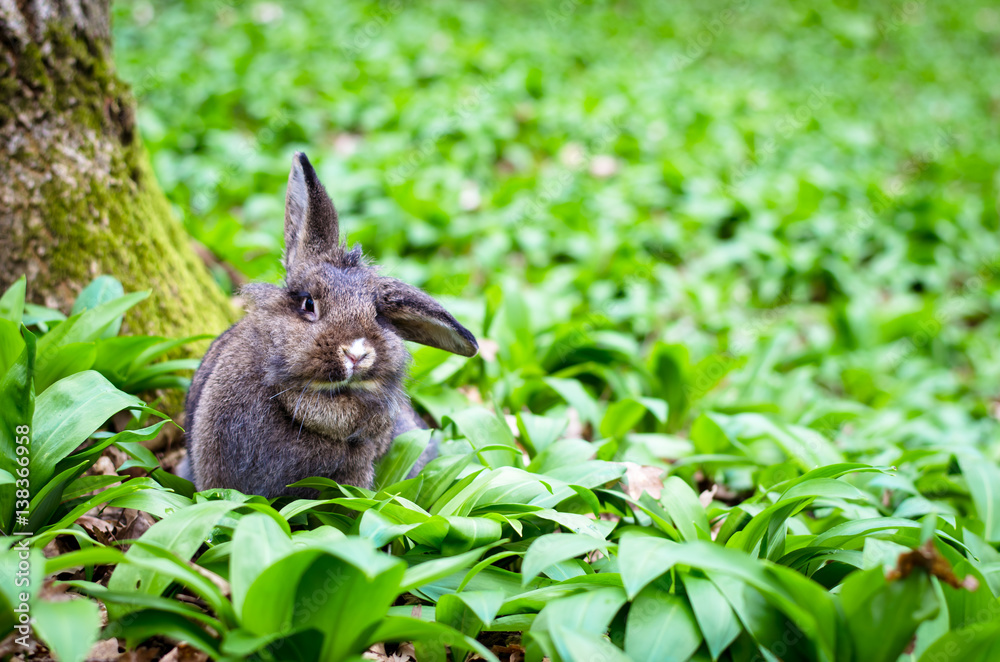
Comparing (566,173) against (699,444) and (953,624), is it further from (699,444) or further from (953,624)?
(953,624)

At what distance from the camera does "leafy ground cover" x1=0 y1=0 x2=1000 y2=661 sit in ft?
6.26

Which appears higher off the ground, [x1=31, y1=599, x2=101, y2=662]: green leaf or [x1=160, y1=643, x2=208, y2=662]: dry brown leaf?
[x1=31, y1=599, x2=101, y2=662]: green leaf

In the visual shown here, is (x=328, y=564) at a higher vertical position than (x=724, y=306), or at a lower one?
higher

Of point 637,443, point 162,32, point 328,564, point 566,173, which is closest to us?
point 328,564

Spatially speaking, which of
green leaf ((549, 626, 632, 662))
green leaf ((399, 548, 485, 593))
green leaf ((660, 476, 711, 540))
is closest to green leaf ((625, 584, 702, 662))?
green leaf ((549, 626, 632, 662))

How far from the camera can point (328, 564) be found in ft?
6.06

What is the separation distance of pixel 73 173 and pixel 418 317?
2.05 metres

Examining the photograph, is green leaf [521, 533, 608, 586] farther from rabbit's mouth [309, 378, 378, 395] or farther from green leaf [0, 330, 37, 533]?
green leaf [0, 330, 37, 533]

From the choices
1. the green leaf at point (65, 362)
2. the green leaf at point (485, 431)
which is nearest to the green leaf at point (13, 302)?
the green leaf at point (65, 362)

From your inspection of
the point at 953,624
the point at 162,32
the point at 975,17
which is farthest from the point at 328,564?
the point at 975,17

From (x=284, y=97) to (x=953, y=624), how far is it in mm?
7131

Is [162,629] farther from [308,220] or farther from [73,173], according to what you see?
[73,173]

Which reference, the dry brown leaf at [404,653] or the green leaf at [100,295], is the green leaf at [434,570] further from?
the green leaf at [100,295]

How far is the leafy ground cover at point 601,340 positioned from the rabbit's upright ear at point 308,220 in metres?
0.40
